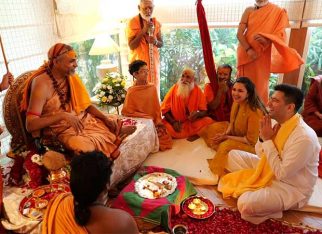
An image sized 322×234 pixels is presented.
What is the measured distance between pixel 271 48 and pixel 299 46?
68 cm

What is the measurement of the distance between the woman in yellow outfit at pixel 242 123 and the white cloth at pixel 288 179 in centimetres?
64

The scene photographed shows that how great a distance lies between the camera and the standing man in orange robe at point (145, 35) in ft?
13.3

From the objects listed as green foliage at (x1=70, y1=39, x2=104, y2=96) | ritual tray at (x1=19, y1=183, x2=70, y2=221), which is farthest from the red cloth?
ritual tray at (x1=19, y1=183, x2=70, y2=221)

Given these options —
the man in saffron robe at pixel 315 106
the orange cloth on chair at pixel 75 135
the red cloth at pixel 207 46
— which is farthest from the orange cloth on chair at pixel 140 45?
the man in saffron robe at pixel 315 106

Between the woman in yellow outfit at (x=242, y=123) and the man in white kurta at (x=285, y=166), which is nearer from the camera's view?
the man in white kurta at (x=285, y=166)

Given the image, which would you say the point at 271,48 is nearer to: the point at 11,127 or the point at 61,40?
the point at 61,40

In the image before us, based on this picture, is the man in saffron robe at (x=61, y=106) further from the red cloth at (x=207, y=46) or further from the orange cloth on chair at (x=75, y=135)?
the red cloth at (x=207, y=46)

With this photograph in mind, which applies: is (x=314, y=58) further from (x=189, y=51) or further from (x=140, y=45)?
(x=140, y=45)

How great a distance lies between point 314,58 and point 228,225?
3.28 metres

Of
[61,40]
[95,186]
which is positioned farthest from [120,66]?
[95,186]

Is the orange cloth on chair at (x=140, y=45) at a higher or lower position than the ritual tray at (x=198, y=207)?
higher

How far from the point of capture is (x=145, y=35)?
418cm

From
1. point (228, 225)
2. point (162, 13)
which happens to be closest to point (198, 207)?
point (228, 225)

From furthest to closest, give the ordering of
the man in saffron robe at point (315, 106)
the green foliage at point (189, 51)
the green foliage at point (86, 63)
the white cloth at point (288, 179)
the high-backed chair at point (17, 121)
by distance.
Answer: the green foliage at point (189, 51)
the green foliage at point (86, 63)
the man in saffron robe at point (315, 106)
the high-backed chair at point (17, 121)
the white cloth at point (288, 179)
